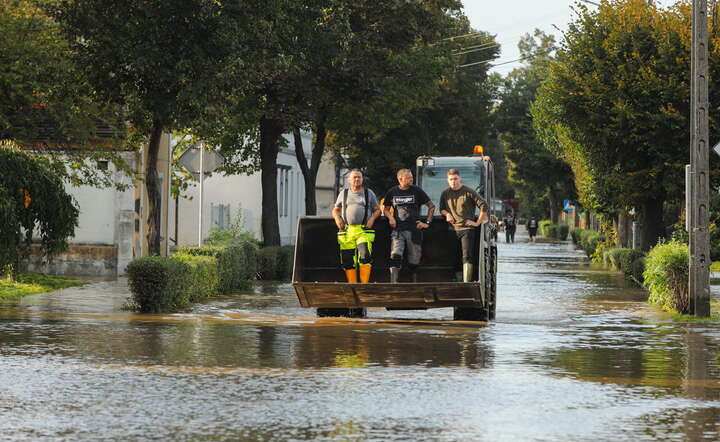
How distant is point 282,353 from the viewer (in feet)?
47.0

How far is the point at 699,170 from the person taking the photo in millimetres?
20031

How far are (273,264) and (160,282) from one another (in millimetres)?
11294

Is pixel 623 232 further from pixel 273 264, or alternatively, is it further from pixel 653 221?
pixel 273 264

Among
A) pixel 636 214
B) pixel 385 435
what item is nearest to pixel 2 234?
pixel 385 435

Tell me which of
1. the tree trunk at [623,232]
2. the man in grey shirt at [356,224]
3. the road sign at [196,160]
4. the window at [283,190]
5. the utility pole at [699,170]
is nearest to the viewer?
the man in grey shirt at [356,224]

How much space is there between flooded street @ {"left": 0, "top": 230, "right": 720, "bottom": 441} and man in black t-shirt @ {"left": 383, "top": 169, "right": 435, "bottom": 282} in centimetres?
91

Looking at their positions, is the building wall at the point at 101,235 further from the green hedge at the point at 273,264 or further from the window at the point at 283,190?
the window at the point at 283,190

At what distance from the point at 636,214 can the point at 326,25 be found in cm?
1395

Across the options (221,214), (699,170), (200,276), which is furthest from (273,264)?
(221,214)

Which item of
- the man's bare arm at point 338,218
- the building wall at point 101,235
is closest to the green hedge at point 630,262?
the building wall at point 101,235

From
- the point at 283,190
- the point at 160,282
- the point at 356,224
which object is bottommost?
the point at 160,282

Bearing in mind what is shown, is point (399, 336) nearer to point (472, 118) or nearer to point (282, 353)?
point (282, 353)

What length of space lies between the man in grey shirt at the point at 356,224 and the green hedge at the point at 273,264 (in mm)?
12985

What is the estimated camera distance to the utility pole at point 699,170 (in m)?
19.8
